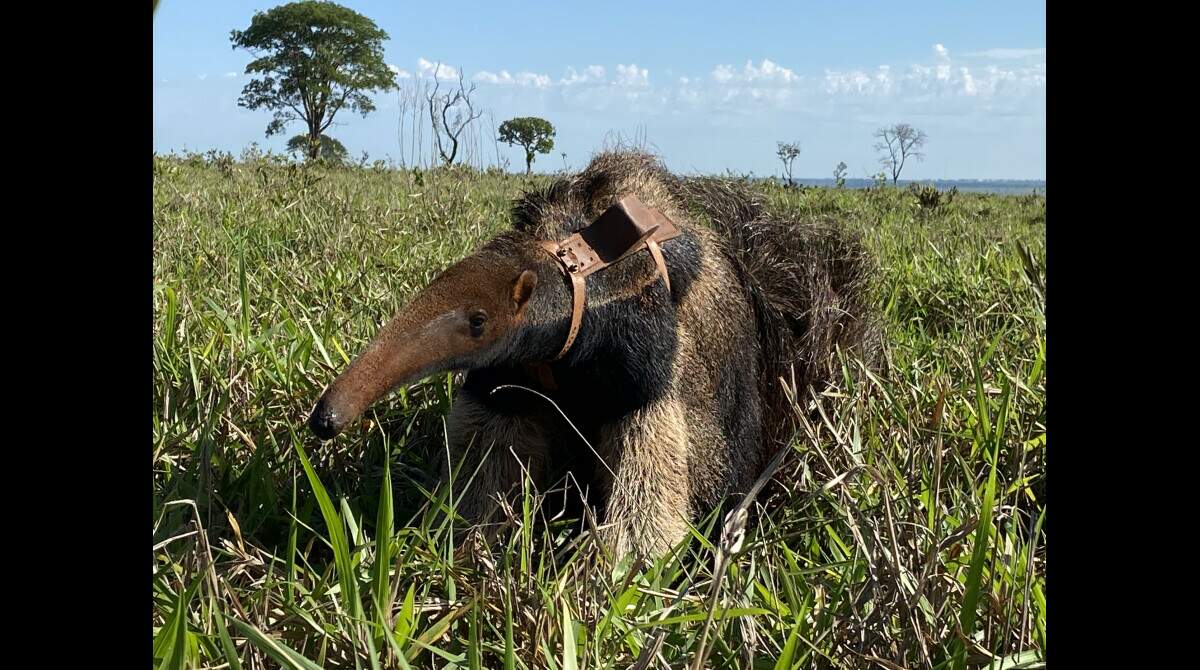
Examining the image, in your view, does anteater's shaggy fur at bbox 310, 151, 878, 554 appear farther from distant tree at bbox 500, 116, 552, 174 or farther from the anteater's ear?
distant tree at bbox 500, 116, 552, 174

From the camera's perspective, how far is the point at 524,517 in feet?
7.11

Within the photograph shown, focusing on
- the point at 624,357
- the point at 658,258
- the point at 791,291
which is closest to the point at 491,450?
the point at 624,357

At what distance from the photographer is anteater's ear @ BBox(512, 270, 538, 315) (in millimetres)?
2438

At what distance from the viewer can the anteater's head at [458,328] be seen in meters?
2.16

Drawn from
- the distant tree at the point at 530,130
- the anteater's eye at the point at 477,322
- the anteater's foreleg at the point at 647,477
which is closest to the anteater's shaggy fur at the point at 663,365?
the anteater's foreleg at the point at 647,477

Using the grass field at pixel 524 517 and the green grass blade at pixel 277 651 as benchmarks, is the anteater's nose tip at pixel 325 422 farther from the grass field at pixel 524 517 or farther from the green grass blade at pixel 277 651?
the green grass blade at pixel 277 651

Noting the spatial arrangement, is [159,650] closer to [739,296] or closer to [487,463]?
[487,463]

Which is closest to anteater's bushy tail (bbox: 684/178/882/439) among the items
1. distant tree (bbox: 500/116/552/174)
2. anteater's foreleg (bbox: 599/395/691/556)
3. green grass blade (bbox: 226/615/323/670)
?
anteater's foreleg (bbox: 599/395/691/556)

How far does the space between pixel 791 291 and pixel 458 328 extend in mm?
1752

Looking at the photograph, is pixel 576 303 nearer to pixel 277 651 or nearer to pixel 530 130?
pixel 277 651
